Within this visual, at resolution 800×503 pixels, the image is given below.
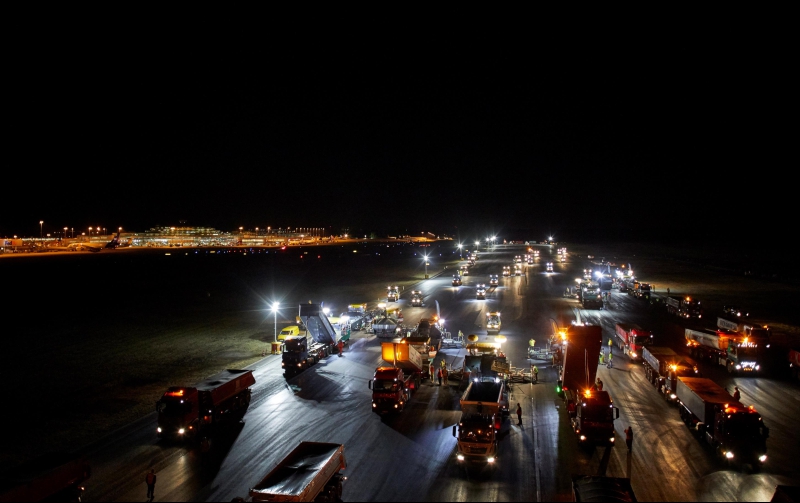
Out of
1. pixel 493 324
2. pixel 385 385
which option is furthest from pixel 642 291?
pixel 385 385

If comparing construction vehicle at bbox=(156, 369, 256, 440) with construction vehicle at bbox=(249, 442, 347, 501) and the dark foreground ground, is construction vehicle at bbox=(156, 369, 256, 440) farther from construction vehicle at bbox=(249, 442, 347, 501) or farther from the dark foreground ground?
construction vehicle at bbox=(249, 442, 347, 501)

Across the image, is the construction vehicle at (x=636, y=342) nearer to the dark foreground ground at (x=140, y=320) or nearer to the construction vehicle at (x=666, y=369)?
the construction vehicle at (x=666, y=369)

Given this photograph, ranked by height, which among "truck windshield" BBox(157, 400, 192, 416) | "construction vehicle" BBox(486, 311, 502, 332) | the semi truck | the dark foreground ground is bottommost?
the dark foreground ground

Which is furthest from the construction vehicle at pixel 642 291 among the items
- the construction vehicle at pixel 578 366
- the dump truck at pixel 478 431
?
the dump truck at pixel 478 431

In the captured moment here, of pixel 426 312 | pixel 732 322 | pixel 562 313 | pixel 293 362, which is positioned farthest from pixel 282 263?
pixel 732 322

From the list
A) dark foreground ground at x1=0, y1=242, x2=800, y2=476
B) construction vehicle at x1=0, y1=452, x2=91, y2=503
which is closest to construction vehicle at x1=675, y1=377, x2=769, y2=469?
dark foreground ground at x1=0, y1=242, x2=800, y2=476

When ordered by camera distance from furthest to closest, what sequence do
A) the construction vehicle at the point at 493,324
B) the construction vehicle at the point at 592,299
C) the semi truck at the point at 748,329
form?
1. the construction vehicle at the point at 592,299
2. the construction vehicle at the point at 493,324
3. the semi truck at the point at 748,329
